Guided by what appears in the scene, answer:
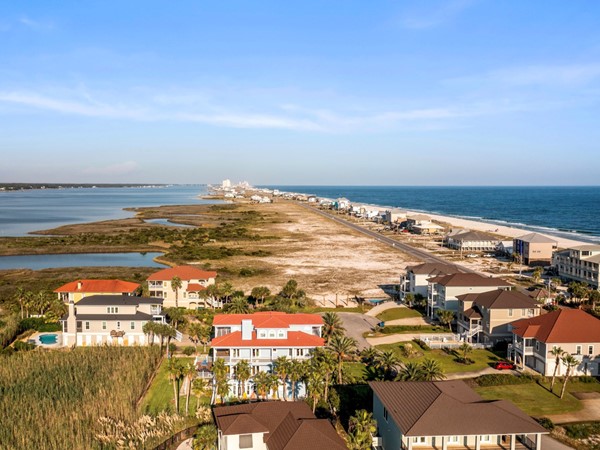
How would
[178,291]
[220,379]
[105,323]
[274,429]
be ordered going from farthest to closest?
[178,291]
[105,323]
[220,379]
[274,429]

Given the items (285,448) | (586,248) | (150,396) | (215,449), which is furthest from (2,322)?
(586,248)

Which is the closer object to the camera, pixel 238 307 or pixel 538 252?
pixel 238 307

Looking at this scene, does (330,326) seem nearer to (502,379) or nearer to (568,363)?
(502,379)

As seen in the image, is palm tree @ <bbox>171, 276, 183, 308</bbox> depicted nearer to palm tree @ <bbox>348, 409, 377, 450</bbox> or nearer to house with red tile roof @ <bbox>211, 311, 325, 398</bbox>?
house with red tile roof @ <bbox>211, 311, 325, 398</bbox>

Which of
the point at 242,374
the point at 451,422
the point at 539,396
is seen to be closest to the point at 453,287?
the point at 539,396

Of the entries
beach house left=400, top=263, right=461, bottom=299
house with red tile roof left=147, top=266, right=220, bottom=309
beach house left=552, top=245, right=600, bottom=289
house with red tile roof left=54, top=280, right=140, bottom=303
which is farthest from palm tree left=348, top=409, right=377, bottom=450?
beach house left=552, top=245, right=600, bottom=289

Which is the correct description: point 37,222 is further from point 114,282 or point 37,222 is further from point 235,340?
point 235,340

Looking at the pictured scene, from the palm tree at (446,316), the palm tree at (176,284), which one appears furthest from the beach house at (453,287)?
the palm tree at (176,284)
